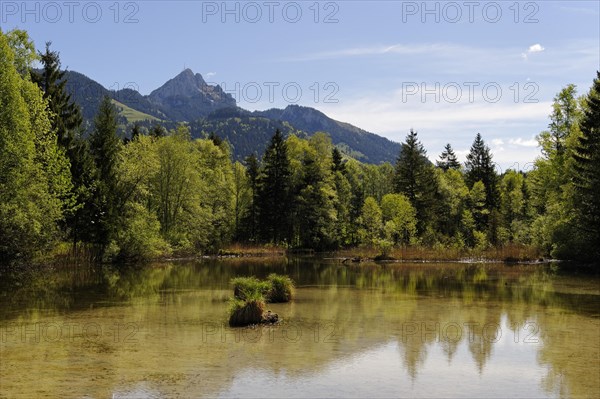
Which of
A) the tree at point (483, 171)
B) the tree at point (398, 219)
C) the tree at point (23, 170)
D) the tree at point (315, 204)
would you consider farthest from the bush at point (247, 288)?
the tree at point (483, 171)

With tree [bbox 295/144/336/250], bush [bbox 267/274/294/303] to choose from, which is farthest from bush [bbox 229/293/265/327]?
tree [bbox 295/144/336/250]

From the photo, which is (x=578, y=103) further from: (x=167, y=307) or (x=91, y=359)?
(x=91, y=359)

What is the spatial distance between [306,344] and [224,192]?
67615mm

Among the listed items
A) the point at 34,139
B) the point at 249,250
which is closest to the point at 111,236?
the point at 34,139

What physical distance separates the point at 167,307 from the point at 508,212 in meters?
76.5

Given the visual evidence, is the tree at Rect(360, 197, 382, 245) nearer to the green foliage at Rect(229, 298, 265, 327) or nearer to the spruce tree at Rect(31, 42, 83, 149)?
the spruce tree at Rect(31, 42, 83, 149)

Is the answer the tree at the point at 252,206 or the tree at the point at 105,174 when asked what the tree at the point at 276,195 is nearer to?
the tree at the point at 252,206

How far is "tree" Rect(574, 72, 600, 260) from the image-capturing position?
4759 cm

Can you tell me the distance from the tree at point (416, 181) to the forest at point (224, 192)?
17 centimetres

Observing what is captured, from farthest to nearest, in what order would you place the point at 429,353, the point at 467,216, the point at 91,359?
1. the point at 467,216
2. the point at 429,353
3. the point at 91,359

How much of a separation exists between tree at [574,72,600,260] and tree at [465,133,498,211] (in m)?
43.8

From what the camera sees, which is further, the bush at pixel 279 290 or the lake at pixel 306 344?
the bush at pixel 279 290

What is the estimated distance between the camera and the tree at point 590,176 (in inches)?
1874

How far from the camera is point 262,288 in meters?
25.5
